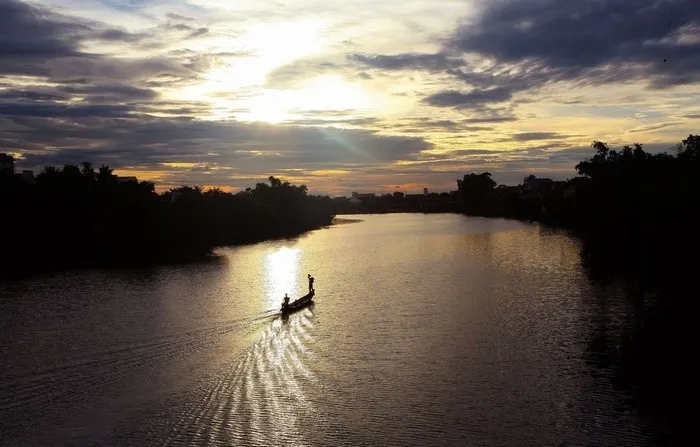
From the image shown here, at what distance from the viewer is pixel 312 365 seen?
26219 millimetres

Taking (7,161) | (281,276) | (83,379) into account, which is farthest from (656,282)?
(7,161)

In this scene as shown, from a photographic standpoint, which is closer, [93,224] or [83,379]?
[83,379]

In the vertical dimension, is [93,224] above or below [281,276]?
above

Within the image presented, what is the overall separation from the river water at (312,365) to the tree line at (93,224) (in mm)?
15291

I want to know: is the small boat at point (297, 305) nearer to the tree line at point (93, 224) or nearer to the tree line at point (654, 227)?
the tree line at point (654, 227)

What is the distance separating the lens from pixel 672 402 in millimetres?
20812

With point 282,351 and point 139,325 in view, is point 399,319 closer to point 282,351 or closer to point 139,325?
point 282,351

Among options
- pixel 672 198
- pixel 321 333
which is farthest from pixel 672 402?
pixel 321 333

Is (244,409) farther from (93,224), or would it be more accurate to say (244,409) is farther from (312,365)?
(93,224)

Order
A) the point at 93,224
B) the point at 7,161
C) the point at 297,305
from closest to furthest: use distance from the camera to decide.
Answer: the point at 297,305 → the point at 93,224 → the point at 7,161

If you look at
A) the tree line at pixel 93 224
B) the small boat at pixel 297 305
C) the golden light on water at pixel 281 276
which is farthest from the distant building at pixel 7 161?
the small boat at pixel 297 305

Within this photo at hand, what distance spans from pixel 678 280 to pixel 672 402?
6139 mm

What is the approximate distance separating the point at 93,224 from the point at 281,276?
28.1 meters

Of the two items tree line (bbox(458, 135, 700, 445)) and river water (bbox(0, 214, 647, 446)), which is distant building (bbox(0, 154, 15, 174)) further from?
tree line (bbox(458, 135, 700, 445))
